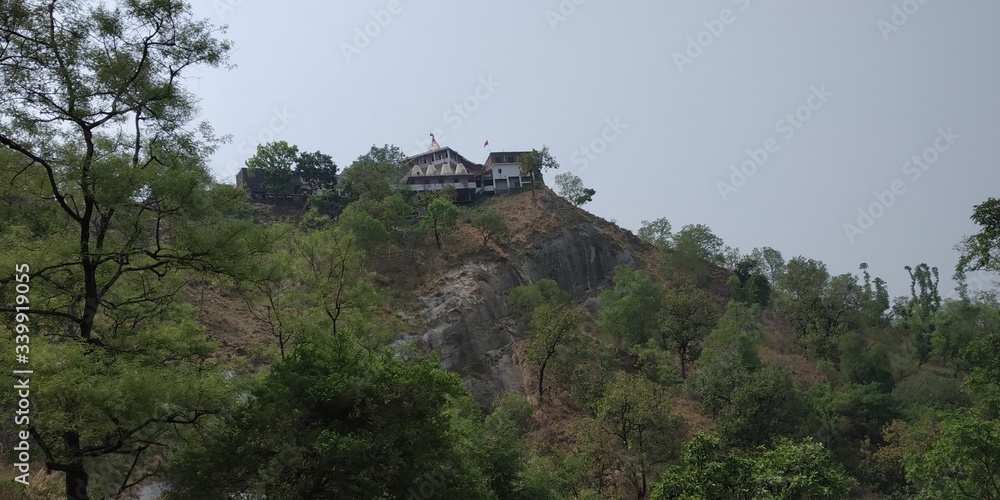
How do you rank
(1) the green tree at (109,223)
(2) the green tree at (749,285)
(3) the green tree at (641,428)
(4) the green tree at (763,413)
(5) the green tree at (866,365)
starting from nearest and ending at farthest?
(1) the green tree at (109,223) → (3) the green tree at (641,428) → (4) the green tree at (763,413) → (5) the green tree at (866,365) → (2) the green tree at (749,285)

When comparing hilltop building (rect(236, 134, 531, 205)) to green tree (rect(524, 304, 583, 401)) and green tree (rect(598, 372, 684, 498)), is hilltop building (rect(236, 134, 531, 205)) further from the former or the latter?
green tree (rect(598, 372, 684, 498))

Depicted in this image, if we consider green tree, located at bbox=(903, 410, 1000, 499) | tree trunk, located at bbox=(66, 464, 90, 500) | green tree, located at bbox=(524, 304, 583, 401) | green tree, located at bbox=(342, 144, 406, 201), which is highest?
green tree, located at bbox=(342, 144, 406, 201)

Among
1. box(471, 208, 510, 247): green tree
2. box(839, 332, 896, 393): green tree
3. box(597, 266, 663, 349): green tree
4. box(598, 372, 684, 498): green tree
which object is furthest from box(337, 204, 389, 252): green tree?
box(839, 332, 896, 393): green tree

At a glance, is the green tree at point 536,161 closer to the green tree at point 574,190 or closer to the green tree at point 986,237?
the green tree at point 574,190

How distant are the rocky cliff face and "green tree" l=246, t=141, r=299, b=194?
760 inches

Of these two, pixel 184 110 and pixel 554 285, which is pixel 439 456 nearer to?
pixel 184 110

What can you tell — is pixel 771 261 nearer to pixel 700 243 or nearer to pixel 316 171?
pixel 700 243

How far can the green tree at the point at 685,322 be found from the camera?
120 feet

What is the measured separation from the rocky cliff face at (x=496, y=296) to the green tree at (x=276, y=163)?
19293mm

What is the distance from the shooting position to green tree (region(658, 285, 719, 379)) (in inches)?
1446

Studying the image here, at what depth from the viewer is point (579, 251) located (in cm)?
5147

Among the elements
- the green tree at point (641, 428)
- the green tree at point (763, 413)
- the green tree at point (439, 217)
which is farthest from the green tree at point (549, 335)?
the green tree at point (439, 217)

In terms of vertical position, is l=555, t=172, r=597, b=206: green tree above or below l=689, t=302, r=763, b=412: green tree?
above

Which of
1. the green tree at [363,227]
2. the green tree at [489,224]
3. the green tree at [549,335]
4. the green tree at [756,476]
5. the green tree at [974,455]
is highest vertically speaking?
the green tree at [489,224]
